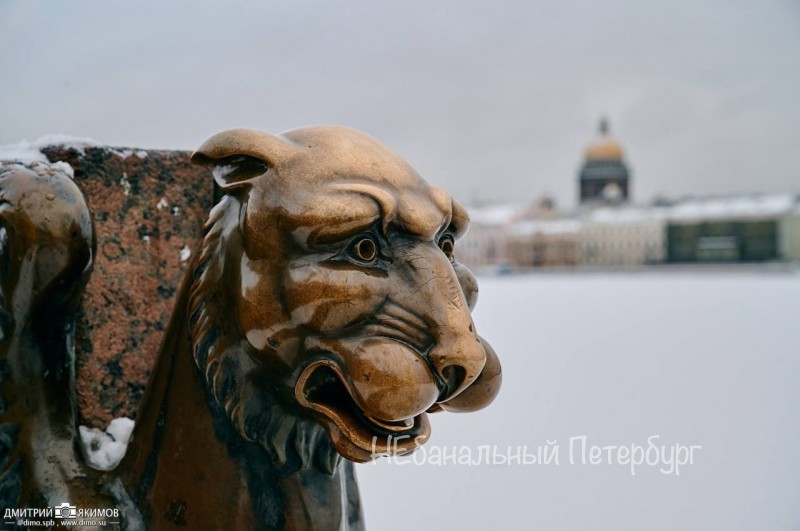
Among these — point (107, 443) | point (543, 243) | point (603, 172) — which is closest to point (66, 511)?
point (107, 443)

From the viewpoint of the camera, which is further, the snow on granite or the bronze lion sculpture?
the snow on granite

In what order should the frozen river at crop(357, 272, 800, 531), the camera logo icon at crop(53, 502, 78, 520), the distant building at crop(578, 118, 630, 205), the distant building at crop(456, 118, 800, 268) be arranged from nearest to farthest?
the camera logo icon at crop(53, 502, 78, 520) < the frozen river at crop(357, 272, 800, 531) < the distant building at crop(456, 118, 800, 268) < the distant building at crop(578, 118, 630, 205)

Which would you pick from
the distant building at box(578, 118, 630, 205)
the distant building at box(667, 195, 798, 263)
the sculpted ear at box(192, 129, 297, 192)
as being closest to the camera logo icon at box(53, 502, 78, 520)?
the sculpted ear at box(192, 129, 297, 192)

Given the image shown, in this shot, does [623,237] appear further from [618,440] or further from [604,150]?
[618,440]

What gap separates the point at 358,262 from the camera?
3.86 ft

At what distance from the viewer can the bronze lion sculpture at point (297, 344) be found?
45.6 inches

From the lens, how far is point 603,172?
82.2 metres

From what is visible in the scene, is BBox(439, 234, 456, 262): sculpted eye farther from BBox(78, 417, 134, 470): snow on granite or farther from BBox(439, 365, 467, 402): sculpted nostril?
BBox(78, 417, 134, 470): snow on granite

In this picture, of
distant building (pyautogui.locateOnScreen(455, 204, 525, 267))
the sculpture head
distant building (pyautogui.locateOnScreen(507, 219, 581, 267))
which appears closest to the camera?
the sculpture head

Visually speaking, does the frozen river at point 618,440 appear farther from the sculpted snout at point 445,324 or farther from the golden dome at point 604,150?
the golden dome at point 604,150

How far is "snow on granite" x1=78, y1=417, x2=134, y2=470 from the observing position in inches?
58.9

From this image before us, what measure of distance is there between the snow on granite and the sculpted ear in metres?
0.60

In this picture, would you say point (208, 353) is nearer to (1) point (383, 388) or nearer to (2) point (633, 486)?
(1) point (383, 388)

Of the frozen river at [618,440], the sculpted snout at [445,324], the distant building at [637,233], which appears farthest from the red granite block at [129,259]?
the distant building at [637,233]
